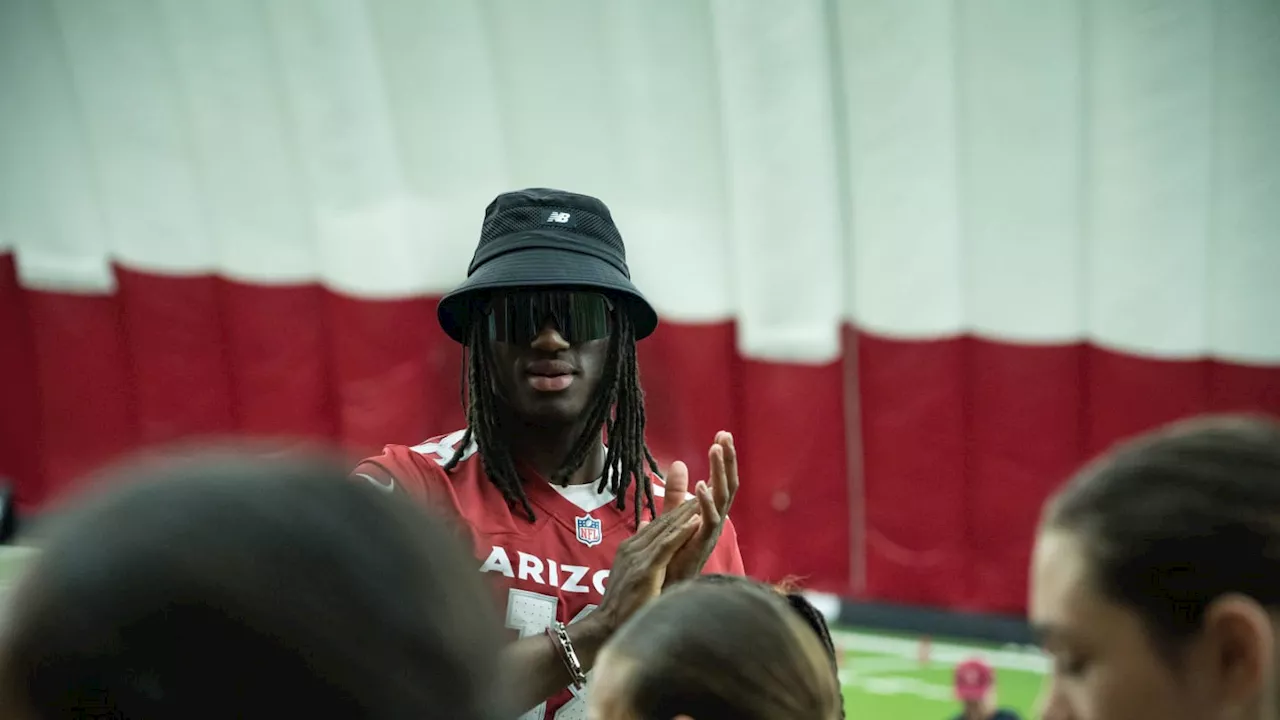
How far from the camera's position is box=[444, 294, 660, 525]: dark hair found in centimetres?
178

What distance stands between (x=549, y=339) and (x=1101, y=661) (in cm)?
104

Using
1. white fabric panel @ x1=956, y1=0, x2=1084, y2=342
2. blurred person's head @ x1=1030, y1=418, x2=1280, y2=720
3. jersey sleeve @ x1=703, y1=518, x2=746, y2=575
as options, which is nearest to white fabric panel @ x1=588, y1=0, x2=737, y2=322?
white fabric panel @ x1=956, y1=0, x2=1084, y2=342

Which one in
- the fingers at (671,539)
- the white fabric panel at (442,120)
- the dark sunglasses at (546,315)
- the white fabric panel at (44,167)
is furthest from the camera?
the white fabric panel at (44,167)

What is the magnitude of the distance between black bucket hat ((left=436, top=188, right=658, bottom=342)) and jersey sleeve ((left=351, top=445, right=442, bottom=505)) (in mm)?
A: 244

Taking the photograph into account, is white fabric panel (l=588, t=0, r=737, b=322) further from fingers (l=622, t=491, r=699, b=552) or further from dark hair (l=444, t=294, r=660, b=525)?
fingers (l=622, t=491, r=699, b=552)

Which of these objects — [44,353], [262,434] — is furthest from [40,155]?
[262,434]

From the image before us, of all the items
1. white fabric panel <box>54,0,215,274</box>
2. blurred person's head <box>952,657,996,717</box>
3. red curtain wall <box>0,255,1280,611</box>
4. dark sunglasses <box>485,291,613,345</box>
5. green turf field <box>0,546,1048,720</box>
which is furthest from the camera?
white fabric panel <box>54,0,215,274</box>

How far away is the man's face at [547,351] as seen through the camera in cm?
180

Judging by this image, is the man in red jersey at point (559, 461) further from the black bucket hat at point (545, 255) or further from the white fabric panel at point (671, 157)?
the white fabric panel at point (671, 157)

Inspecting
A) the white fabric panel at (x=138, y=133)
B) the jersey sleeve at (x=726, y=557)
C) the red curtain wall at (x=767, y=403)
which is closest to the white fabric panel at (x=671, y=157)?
the red curtain wall at (x=767, y=403)

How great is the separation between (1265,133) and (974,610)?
1.49 m

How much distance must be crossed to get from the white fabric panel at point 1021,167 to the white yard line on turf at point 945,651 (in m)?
0.87

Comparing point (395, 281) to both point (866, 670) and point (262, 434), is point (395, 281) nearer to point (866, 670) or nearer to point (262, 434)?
point (262, 434)

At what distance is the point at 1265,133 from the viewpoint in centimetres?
311
